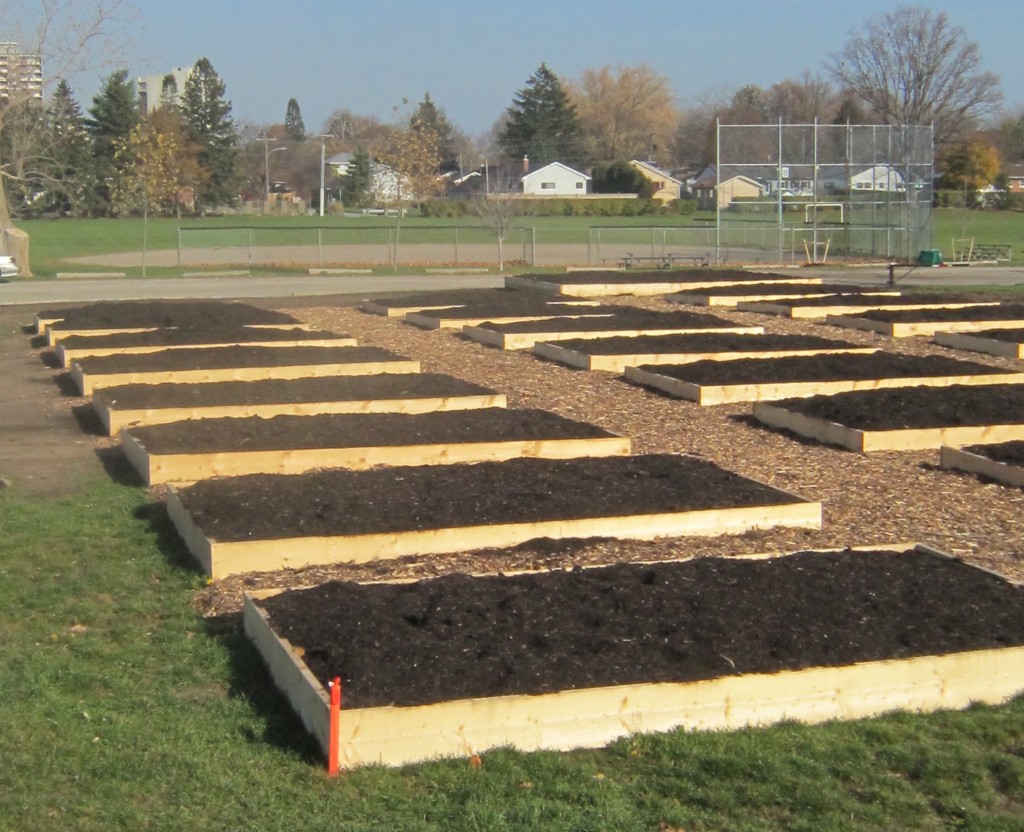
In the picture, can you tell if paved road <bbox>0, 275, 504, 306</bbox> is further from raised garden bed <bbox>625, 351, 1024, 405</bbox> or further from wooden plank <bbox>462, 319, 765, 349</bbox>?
raised garden bed <bbox>625, 351, 1024, 405</bbox>

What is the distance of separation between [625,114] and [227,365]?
114 m

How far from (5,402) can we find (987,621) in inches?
475

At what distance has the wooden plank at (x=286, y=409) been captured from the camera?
12.7 meters

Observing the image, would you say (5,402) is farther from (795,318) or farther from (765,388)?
(795,318)

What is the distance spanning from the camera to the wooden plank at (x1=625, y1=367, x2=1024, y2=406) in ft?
47.1

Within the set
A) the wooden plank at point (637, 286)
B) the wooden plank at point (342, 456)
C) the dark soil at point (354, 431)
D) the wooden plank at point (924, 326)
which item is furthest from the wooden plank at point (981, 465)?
the wooden plank at point (637, 286)

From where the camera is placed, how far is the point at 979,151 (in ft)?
228

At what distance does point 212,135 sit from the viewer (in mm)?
91312

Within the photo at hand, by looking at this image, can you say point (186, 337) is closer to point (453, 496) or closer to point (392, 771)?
point (453, 496)

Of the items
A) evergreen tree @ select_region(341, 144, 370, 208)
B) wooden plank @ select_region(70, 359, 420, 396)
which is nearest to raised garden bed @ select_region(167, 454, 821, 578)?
wooden plank @ select_region(70, 359, 420, 396)

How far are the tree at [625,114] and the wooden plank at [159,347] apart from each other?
10807 centimetres

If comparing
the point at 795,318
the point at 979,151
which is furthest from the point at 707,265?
the point at 979,151

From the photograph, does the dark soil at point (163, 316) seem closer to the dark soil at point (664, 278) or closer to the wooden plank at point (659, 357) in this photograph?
the wooden plank at point (659, 357)

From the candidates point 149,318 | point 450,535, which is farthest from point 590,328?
point 450,535
